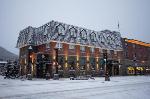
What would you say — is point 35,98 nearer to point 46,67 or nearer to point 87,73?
point 46,67

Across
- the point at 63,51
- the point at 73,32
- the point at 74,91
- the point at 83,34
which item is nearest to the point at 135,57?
the point at 83,34

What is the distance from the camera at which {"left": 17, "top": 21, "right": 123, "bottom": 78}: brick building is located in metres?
40.2

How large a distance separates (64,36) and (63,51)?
3509 millimetres

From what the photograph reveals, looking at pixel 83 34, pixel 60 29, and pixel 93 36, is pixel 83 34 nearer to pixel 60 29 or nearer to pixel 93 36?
pixel 93 36

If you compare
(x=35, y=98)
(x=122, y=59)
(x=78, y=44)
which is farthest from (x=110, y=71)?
(x=35, y=98)

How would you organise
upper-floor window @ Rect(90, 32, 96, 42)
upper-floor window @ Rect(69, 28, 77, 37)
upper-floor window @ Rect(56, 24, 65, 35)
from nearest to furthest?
upper-floor window @ Rect(56, 24, 65, 35) < upper-floor window @ Rect(69, 28, 77, 37) < upper-floor window @ Rect(90, 32, 96, 42)

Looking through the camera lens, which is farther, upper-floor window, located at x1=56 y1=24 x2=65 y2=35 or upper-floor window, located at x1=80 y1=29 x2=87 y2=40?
upper-floor window, located at x1=80 y1=29 x2=87 y2=40

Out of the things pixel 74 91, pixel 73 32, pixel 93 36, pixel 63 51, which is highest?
pixel 73 32

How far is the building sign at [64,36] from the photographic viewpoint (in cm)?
4138

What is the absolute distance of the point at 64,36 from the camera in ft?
138

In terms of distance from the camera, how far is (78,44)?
44.5 m

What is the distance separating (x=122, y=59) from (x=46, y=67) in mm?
26094

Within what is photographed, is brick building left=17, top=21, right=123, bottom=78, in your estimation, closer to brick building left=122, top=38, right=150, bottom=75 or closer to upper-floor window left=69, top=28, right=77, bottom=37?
upper-floor window left=69, top=28, right=77, bottom=37

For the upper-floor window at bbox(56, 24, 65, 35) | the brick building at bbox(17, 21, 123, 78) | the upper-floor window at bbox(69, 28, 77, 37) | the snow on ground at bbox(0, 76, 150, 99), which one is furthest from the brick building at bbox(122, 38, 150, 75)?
the snow on ground at bbox(0, 76, 150, 99)
